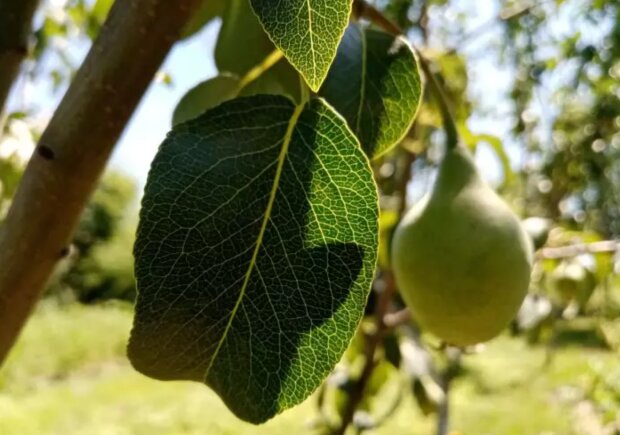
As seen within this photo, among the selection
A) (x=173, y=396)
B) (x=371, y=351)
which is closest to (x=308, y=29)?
(x=371, y=351)

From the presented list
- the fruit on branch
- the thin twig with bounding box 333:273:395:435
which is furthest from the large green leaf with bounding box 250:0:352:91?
the fruit on branch

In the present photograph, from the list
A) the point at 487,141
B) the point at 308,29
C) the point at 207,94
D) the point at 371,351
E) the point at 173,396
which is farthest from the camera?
the point at 173,396

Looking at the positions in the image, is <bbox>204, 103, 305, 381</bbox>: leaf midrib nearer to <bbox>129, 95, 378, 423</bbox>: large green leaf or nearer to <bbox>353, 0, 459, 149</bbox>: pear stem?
<bbox>129, 95, 378, 423</bbox>: large green leaf

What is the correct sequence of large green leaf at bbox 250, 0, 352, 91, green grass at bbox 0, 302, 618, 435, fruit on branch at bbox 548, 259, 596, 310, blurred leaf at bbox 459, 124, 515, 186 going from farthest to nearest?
1. green grass at bbox 0, 302, 618, 435
2. fruit on branch at bbox 548, 259, 596, 310
3. blurred leaf at bbox 459, 124, 515, 186
4. large green leaf at bbox 250, 0, 352, 91

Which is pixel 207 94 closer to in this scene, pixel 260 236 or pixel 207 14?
pixel 207 14

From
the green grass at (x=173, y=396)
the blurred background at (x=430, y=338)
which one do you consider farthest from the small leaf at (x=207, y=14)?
the green grass at (x=173, y=396)

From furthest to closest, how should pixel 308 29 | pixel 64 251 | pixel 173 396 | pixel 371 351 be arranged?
pixel 173 396 < pixel 371 351 < pixel 64 251 < pixel 308 29
